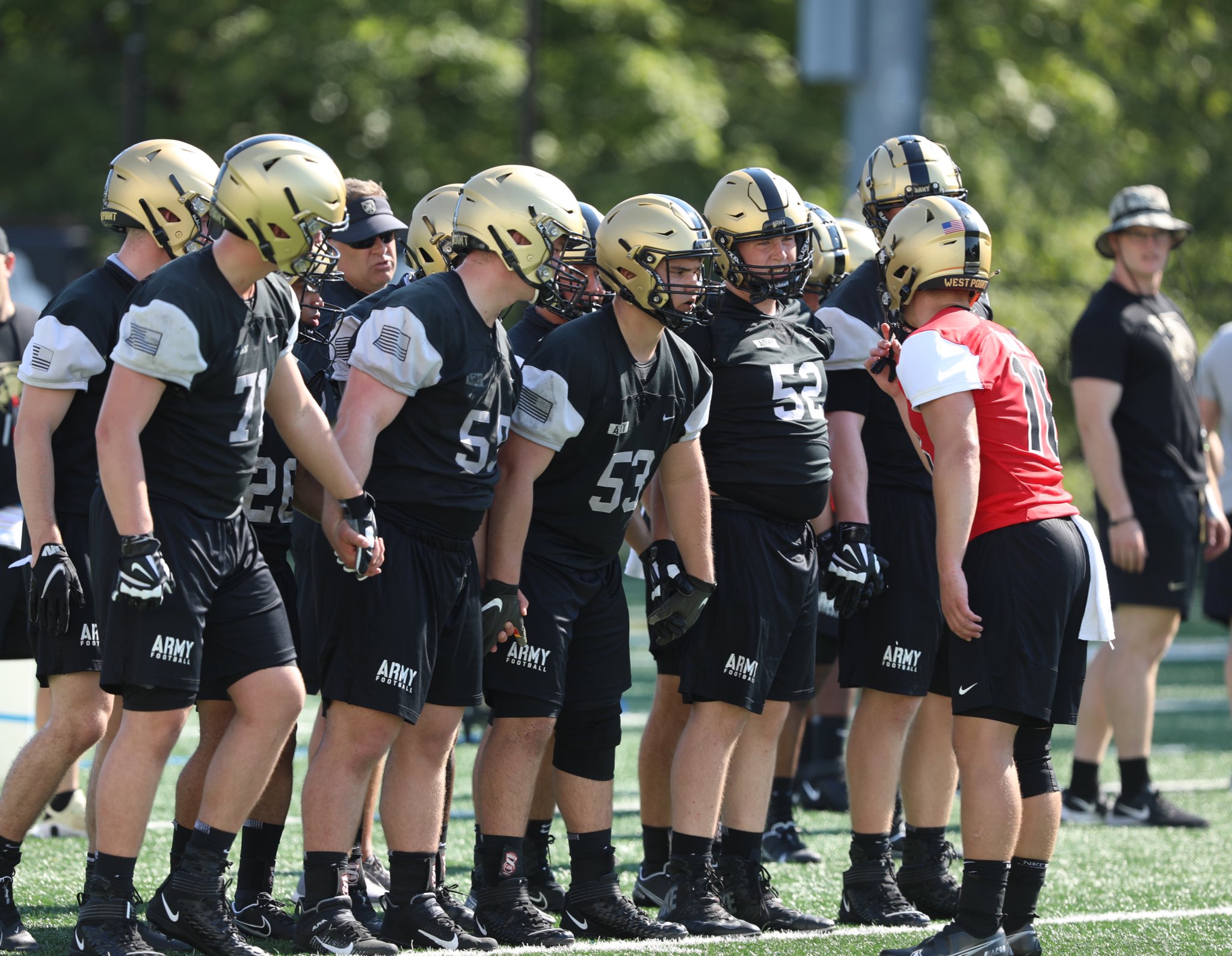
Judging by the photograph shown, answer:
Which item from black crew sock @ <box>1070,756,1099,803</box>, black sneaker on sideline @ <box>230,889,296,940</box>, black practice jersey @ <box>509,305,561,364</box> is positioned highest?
black practice jersey @ <box>509,305,561,364</box>

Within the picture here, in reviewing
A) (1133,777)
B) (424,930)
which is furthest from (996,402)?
(1133,777)

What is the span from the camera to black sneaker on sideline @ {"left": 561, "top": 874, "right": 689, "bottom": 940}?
15.9 feet

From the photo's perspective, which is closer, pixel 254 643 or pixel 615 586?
pixel 254 643

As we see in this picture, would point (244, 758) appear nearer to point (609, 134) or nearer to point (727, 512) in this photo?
point (727, 512)

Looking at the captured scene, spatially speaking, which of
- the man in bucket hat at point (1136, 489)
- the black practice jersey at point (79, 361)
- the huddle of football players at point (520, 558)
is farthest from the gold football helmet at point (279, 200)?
the man in bucket hat at point (1136, 489)

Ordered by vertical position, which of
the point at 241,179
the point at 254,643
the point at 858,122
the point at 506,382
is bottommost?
the point at 254,643

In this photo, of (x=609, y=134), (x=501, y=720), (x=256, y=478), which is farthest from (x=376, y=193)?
(x=609, y=134)

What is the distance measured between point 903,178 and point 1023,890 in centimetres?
Result: 247

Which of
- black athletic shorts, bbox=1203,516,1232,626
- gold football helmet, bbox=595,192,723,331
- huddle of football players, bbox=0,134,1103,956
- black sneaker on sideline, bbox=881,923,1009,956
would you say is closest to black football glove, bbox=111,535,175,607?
huddle of football players, bbox=0,134,1103,956

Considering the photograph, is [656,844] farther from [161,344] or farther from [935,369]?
[161,344]

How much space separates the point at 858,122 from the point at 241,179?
41.4 ft

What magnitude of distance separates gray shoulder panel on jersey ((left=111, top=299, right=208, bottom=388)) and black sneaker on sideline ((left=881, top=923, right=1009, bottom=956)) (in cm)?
248

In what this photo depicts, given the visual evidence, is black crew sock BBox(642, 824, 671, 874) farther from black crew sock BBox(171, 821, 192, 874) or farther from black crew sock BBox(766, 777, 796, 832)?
black crew sock BBox(171, 821, 192, 874)

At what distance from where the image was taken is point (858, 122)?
635 inches
